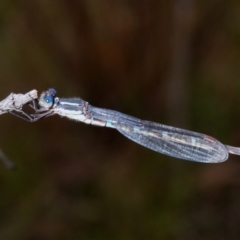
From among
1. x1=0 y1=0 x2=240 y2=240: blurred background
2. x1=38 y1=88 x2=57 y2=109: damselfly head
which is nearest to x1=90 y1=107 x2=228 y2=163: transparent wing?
x1=38 y1=88 x2=57 y2=109: damselfly head

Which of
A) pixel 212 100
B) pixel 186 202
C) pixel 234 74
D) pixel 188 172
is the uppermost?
pixel 234 74

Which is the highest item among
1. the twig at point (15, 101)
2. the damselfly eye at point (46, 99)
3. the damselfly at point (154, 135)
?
the damselfly at point (154, 135)

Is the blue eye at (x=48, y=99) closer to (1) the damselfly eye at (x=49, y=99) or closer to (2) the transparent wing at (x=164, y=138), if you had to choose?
(1) the damselfly eye at (x=49, y=99)

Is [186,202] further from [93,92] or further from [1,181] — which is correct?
[1,181]

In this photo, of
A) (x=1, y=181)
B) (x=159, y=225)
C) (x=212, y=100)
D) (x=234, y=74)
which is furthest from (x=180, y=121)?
(x=1, y=181)

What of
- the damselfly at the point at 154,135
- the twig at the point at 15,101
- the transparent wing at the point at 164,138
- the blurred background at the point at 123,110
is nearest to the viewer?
the twig at the point at 15,101

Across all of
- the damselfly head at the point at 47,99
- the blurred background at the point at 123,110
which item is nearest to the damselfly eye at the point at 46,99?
the damselfly head at the point at 47,99

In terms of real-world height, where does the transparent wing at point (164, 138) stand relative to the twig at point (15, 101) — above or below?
above
